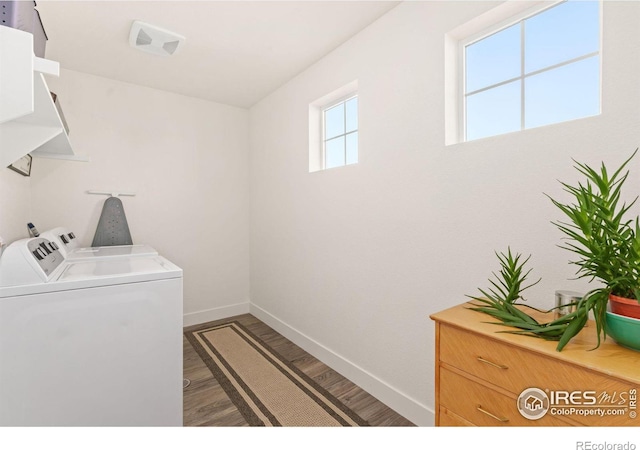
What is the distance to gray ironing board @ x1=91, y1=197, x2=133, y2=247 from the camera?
9.13ft

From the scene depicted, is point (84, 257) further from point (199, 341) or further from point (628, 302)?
point (628, 302)

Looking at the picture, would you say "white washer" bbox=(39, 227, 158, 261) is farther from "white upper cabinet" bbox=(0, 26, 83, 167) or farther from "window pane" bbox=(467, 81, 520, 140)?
"window pane" bbox=(467, 81, 520, 140)

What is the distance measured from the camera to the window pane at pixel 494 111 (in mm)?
1447

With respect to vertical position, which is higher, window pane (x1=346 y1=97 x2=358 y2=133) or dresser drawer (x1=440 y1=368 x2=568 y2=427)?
window pane (x1=346 y1=97 x2=358 y2=133)

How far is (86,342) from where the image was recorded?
1335mm

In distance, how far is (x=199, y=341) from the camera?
2.86 metres

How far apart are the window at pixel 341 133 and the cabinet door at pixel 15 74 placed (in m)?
1.83

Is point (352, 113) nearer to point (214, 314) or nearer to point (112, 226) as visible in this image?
point (112, 226)

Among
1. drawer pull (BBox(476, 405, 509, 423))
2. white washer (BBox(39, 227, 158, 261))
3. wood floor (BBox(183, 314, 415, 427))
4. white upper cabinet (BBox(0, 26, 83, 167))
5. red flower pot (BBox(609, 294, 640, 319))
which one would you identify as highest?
white upper cabinet (BBox(0, 26, 83, 167))

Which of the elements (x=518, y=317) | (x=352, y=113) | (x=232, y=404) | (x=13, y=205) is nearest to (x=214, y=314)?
(x=232, y=404)

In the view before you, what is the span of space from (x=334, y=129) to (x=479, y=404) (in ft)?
7.09

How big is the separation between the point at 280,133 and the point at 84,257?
1945 mm

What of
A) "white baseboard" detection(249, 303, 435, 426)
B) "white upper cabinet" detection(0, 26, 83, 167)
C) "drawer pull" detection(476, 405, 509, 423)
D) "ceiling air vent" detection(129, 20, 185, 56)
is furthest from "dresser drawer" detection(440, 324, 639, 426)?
"ceiling air vent" detection(129, 20, 185, 56)

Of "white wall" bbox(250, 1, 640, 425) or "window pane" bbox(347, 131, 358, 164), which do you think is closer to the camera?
"white wall" bbox(250, 1, 640, 425)
